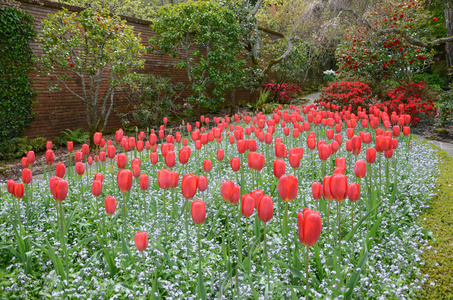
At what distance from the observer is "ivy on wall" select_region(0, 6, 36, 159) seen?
7.42 meters

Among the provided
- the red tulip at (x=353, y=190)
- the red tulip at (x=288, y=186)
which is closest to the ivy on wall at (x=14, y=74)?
the red tulip at (x=288, y=186)

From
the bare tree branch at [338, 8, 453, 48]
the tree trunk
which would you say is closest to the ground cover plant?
the bare tree branch at [338, 8, 453, 48]

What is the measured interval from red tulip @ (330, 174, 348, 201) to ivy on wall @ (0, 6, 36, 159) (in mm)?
7762

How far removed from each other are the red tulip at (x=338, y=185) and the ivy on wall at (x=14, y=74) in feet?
25.5

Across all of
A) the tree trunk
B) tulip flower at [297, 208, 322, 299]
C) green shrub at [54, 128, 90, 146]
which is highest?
the tree trunk

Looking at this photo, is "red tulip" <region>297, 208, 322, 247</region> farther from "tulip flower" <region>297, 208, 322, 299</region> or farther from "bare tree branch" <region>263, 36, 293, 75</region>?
"bare tree branch" <region>263, 36, 293, 75</region>

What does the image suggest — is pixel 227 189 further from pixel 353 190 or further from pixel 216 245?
pixel 216 245

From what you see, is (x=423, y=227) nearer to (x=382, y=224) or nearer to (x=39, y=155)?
(x=382, y=224)

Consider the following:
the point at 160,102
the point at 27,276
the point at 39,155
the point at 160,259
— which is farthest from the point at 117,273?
the point at 160,102

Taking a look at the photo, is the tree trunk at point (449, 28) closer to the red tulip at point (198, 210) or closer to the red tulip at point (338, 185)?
the red tulip at point (338, 185)

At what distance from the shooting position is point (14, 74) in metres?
7.64

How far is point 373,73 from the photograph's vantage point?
1155 cm

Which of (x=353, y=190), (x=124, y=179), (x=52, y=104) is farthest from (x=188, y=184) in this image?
(x=52, y=104)

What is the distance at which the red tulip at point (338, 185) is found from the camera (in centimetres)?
183
